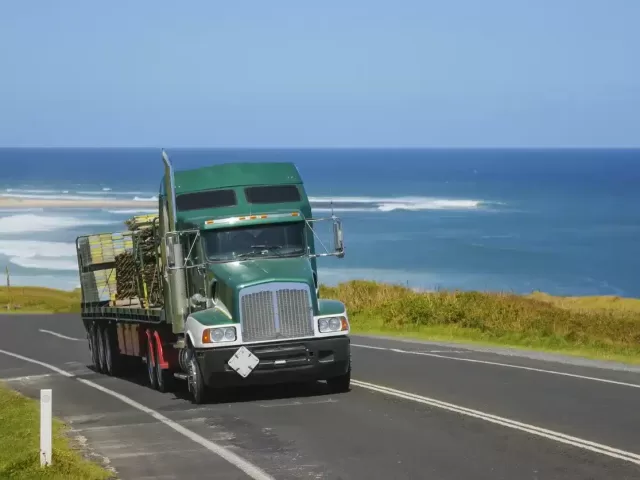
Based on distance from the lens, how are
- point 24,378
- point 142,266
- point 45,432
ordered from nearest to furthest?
point 45,432 → point 142,266 → point 24,378

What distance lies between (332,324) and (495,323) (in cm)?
1598

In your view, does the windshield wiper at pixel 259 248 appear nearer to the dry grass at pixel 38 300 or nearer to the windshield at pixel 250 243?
the windshield at pixel 250 243

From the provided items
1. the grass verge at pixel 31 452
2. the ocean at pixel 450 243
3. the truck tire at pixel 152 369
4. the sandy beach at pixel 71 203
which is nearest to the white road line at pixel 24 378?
the truck tire at pixel 152 369

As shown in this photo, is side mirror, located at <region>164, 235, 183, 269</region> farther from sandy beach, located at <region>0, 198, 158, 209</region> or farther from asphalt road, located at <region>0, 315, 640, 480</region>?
sandy beach, located at <region>0, 198, 158, 209</region>

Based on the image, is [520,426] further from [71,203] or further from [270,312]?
[71,203]

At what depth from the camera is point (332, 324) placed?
62.2 feet

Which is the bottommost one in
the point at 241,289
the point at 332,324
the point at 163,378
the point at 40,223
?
the point at 163,378

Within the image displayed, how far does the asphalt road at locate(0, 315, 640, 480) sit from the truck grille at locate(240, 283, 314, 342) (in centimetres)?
100

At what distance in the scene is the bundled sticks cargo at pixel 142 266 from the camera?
23531 mm

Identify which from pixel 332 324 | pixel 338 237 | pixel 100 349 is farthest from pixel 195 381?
pixel 100 349

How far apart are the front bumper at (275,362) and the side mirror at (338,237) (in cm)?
148

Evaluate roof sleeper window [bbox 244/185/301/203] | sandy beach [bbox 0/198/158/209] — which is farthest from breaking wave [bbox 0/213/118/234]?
roof sleeper window [bbox 244/185/301/203]

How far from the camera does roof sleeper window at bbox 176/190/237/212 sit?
2003cm

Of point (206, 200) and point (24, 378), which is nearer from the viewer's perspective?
point (206, 200)
